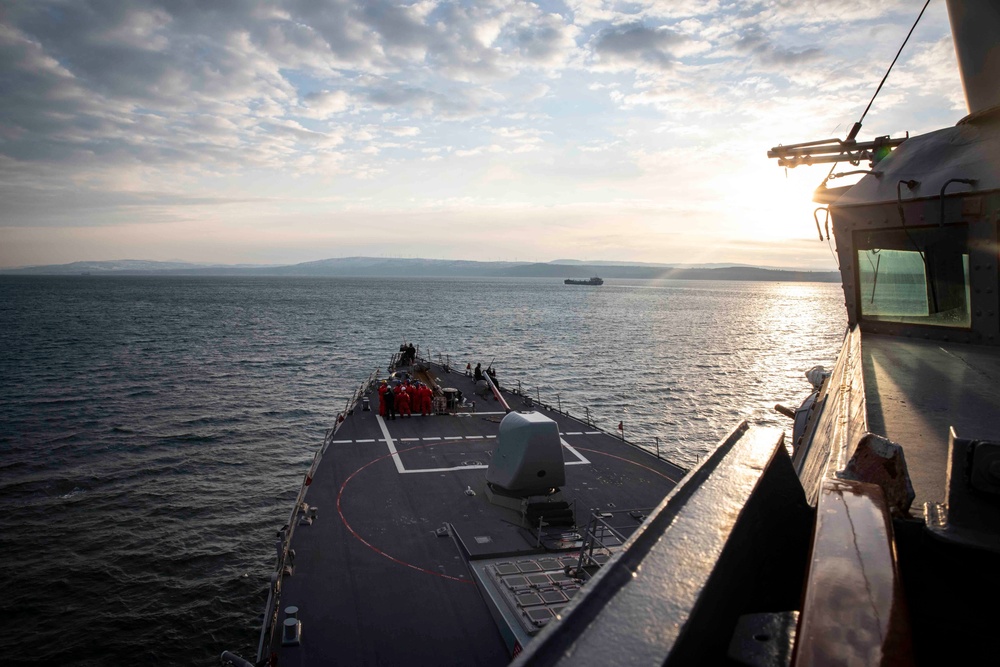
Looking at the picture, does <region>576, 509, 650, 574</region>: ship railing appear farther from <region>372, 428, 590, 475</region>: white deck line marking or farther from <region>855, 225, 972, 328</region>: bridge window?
<region>855, 225, 972, 328</region>: bridge window

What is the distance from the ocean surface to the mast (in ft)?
23.7

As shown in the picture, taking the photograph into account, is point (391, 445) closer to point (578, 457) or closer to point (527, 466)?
point (578, 457)

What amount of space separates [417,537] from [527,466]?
303 cm

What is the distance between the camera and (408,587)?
37.7ft

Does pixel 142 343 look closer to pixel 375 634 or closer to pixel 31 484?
pixel 31 484

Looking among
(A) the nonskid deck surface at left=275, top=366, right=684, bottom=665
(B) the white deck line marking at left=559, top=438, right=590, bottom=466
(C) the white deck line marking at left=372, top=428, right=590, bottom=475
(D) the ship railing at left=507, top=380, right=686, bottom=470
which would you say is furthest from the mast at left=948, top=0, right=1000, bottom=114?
(D) the ship railing at left=507, top=380, right=686, bottom=470

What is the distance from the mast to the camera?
7289 millimetres

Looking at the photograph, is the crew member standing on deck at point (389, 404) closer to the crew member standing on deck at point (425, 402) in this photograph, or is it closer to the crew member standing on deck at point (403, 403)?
the crew member standing on deck at point (403, 403)

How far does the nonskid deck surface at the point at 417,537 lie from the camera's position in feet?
32.6

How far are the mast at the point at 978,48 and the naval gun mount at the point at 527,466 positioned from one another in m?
10.2

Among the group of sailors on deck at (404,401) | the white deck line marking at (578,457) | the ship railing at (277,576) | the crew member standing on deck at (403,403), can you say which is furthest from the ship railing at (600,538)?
the crew member standing on deck at (403,403)

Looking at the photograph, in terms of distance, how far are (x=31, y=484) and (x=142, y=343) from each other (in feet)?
150

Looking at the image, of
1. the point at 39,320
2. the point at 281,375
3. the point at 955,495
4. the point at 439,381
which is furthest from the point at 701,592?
the point at 39,320

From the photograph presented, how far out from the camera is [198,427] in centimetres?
3212
